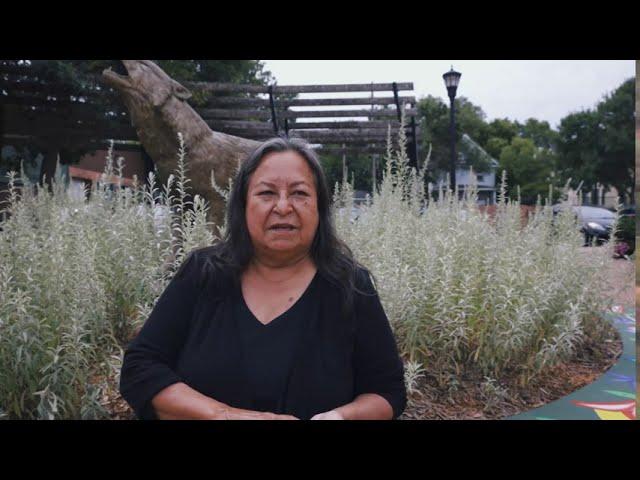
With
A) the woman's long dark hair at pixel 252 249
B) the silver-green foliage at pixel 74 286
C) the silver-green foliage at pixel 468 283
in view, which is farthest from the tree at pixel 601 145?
the silver-green foliage at pixel 74 286

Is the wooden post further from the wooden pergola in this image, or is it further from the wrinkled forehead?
the wrinkled forehead

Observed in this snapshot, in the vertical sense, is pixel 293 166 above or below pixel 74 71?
below

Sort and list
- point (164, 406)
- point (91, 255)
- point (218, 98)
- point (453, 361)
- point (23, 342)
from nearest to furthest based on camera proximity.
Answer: point (164, 406) < point (23, 342) < point (91, 255) < point (453, 361) < point (218, 98)

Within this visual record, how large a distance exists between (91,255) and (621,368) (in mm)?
3130

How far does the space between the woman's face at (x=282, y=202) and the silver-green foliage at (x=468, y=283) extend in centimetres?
108

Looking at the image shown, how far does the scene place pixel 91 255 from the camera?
2.45 metres

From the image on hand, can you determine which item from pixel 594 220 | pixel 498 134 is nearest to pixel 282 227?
pixel 498 134

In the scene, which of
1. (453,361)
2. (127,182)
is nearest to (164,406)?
(453,361)

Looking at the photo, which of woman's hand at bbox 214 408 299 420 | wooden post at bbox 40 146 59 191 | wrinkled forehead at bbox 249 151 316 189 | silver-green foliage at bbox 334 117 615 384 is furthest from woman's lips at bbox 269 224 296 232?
wooden post at bbox 40 146 59 191

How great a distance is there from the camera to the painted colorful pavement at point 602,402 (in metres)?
2.48

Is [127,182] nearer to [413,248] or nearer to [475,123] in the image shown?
[413,248]

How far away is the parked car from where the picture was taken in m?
4.09

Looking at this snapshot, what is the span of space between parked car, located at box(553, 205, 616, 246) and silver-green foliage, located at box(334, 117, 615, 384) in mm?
622

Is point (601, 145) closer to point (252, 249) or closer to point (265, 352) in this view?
point (252, 249)
